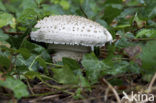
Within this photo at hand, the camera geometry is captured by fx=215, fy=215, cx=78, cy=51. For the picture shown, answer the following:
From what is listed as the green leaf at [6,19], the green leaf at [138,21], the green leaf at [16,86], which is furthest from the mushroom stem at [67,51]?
the green leaf at [16,86]

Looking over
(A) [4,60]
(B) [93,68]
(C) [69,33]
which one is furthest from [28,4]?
(B) [93,68]

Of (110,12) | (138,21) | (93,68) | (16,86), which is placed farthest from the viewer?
(110,12)

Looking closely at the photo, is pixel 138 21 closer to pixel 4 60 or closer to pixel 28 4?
pixel 28 4

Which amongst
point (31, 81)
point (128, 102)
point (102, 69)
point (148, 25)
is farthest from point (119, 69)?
point (148, 25)

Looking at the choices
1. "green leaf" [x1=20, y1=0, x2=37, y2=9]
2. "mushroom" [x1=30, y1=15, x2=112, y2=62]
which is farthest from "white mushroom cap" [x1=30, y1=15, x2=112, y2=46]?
"green leaf" [x1=20, y1=0, x2=37, y2=9]

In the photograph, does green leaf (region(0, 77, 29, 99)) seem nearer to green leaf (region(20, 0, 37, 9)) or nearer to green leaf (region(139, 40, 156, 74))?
green leaf (region(139, 40, 156, 74))

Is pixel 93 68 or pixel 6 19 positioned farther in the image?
pixel 6 19

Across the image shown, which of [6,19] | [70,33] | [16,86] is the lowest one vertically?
[16,86]

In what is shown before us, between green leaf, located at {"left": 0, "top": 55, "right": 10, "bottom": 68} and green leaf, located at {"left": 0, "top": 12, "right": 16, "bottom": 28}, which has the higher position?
green leaf, located at {"left": 0, "top": 12, "right": 16, "bottom": 28}
